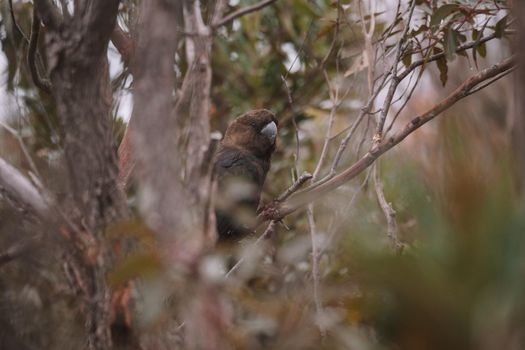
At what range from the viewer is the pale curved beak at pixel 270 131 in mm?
4297

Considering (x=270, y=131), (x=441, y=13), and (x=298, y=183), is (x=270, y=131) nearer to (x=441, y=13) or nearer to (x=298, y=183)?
(x=298, y=183)

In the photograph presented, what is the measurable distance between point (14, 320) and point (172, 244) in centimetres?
147

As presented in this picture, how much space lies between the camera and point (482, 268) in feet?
4.18

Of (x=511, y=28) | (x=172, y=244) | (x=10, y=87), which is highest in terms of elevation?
(x=10, y=87)

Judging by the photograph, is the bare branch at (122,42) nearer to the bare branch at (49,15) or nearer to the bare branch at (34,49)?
the bare branch at (34,49)

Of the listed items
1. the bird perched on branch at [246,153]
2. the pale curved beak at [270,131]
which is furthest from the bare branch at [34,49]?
the pale curved beak at [270,131]

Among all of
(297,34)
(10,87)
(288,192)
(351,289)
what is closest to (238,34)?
(297,34)

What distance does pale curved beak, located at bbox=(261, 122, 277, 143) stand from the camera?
4.30 meters

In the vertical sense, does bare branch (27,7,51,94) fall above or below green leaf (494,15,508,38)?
above

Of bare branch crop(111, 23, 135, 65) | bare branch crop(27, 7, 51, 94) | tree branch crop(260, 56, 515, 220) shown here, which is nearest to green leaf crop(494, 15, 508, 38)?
tree branch crop(260, 56, 515, 220)

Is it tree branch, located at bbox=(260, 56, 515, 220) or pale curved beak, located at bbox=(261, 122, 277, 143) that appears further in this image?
pale curved beak, located at bbox=(261, 122, 277, 143)

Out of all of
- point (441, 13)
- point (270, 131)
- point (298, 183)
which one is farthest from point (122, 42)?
point (270, 131)

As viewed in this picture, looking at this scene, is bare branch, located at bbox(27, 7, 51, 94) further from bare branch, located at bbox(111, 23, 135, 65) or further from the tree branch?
the tree branch

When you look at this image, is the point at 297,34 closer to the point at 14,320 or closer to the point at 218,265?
the point at 14,320
